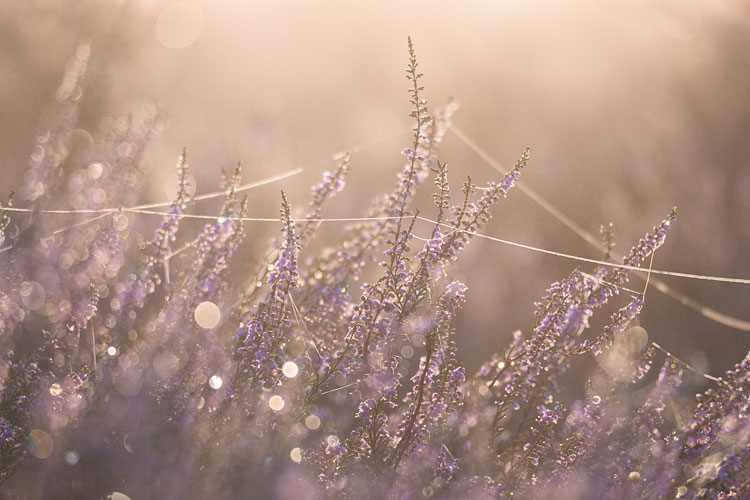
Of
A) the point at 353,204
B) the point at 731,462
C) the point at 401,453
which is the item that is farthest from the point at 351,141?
the point at 731,462

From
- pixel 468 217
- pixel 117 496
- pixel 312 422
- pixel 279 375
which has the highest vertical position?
pixel 468 217

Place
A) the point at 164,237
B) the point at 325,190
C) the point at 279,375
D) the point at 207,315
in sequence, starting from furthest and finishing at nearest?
1. the point at 325,190
2. the point at 164,237
3. the point at 207,315
4. the point at 279,375

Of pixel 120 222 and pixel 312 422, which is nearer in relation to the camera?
pixel 312 422

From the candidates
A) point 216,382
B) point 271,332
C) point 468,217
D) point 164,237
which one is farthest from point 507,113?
point 216,382

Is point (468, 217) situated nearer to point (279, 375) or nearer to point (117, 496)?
point (279, 375)

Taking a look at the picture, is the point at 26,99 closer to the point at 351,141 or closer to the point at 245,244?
the point at 245,244

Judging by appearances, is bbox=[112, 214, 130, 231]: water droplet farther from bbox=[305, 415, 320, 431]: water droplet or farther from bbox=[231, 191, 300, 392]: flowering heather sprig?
bbox=[305, 415, 320, 431]: water droplet

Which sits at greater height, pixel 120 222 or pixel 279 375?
pixel 120 222

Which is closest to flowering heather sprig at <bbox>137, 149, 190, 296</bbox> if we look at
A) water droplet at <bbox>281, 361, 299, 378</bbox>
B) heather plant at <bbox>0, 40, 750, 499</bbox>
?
heather plant at <bbox>0, 40, 750, 499</bbox>
